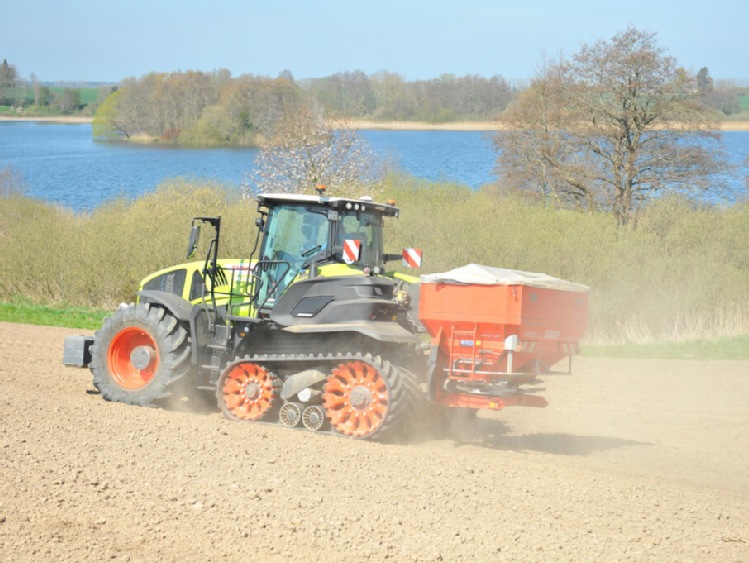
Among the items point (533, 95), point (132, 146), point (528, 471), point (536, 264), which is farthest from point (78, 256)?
point (132, 146)

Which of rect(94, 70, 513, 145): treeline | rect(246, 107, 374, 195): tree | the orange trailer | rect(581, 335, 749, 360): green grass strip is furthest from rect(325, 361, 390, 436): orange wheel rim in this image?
rect(94, 70, 513, 145): treeline

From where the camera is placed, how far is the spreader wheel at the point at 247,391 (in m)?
11.1

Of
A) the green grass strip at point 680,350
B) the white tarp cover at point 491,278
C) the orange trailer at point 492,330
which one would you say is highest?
the white tarp cover at point 491,278

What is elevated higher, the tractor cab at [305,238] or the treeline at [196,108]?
the treeline at [196,108]

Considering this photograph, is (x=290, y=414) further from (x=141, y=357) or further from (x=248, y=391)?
(x=141, y=357)

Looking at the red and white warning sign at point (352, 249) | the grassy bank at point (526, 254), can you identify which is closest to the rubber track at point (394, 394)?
the red and white warning sign at point (352, 249)

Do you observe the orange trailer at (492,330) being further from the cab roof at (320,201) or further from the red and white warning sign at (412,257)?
the cab roof at (320,201)

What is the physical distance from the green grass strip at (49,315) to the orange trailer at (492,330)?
37.9 feet

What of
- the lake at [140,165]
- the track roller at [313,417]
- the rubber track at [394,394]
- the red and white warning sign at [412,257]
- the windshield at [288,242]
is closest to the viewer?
the rubber track at [394,394]

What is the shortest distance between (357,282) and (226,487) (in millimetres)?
3054

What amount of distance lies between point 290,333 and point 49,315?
1219 cm

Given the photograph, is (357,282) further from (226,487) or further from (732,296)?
(732,296)

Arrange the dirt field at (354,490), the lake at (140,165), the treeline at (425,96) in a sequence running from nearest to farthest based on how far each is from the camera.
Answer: the dirt field at (354,490) < the lake at (140,165) < the treeline at (425,96)

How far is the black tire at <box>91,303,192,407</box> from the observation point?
1159 centimetres
